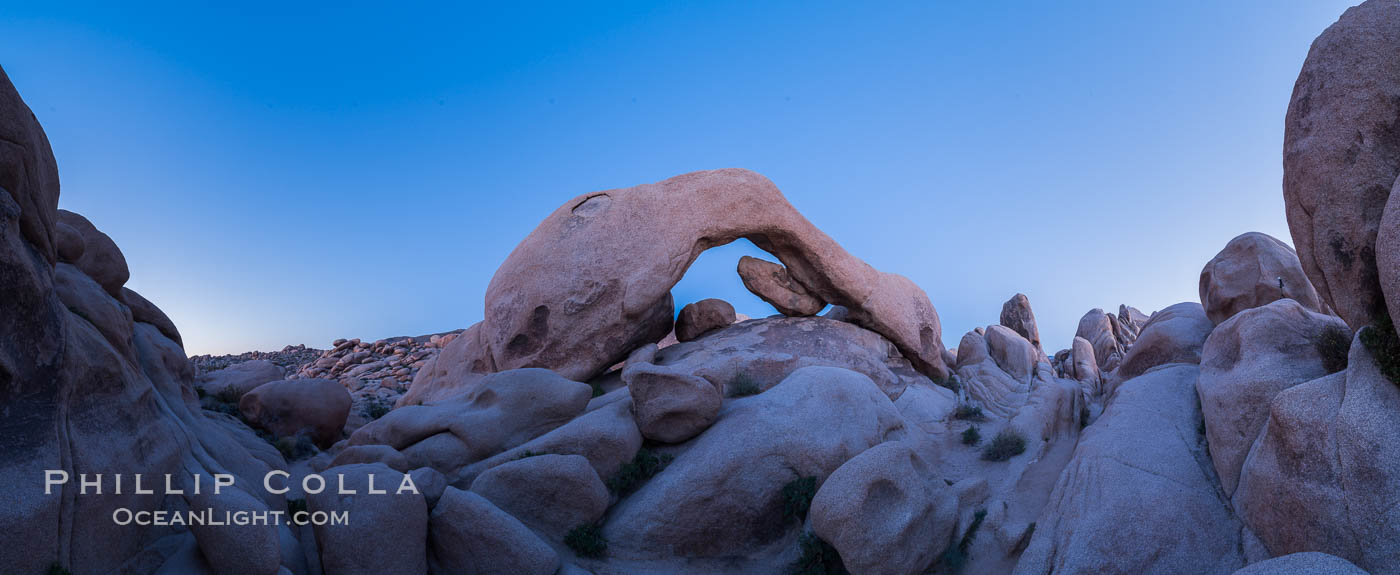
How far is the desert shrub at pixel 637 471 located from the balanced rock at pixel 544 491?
1195 millimetres

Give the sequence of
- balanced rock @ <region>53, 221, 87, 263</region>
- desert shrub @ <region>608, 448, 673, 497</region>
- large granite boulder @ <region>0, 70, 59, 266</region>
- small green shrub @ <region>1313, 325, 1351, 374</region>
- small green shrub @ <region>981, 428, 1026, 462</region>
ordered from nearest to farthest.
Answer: large granite boulder @ <region>0, 70, 59, 266</region> → small green shrub @ <region>1313, 325, 1351, 374</region> → balanced rock @ <region>53, 221, 87, 263</region> → desert shrub @ <region>608, 448, 673, 497</region> → small green shrub @ <region>981, 428, 1026, 462</region>

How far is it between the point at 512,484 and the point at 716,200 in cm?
1315

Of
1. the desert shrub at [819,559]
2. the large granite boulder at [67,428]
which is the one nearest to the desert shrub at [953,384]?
the desert shrub at [819,559]

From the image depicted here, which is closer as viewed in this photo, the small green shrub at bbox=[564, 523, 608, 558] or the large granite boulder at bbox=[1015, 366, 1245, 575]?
the large granite boulder at bbox=[1015, 366, 1245, 575]

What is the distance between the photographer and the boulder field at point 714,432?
28.2 ft

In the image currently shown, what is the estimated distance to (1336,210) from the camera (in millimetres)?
9930

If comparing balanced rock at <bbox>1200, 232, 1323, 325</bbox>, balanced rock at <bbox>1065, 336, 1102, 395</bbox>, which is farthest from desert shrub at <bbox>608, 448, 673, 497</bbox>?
balanced rock at <bbox>1065, 336, 1102, 395</bbox>

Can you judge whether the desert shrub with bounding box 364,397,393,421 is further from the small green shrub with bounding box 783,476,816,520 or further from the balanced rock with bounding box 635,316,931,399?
the small green shrub with bounding box 783,476,816,520

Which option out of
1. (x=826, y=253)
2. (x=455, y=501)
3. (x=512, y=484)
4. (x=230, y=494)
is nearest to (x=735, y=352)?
(x=826, y=253)

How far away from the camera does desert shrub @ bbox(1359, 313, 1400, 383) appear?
8.95 m

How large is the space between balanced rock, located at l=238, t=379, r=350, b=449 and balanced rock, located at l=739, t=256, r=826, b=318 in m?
14.0

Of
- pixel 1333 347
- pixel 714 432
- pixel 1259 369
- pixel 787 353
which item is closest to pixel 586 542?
pixel 714 432

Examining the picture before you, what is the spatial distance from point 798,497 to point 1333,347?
9.41 metres

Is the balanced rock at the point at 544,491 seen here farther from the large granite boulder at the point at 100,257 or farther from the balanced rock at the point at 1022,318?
the balanced rock at the point at 1022,318
